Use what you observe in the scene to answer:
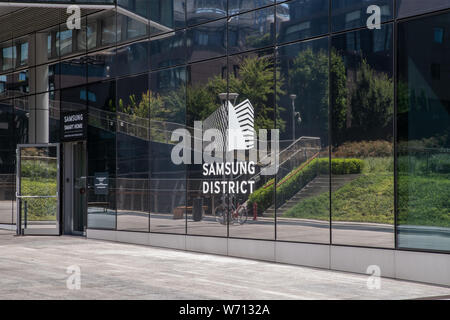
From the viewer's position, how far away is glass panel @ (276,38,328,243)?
13865mm

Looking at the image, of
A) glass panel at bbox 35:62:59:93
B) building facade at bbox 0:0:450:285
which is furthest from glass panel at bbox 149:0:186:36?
glass panel at bbox 35:62:59:93

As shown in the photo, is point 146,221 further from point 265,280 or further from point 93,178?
point 265,280

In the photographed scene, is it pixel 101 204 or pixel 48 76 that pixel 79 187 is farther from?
pixel 48 76

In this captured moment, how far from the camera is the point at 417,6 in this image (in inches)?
477

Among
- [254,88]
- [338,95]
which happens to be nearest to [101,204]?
[254,88]

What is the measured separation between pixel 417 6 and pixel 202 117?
20.6 ft

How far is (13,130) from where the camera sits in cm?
2372

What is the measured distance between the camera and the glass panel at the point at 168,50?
17.3m

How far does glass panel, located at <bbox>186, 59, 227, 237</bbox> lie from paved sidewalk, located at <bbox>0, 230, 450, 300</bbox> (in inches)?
30.7

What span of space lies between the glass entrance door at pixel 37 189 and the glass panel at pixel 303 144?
899 cm

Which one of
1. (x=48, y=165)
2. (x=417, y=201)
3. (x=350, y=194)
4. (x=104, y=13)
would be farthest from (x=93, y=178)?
(x=417, y=201)

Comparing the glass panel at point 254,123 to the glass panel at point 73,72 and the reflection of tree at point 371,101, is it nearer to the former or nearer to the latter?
the reflection of tree at point 371,101

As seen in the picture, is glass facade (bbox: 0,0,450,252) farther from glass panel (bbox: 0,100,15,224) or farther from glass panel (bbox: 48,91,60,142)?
glass panel (bbox: 0,100,15,224)

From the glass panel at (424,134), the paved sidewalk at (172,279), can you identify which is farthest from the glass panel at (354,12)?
the paved sidewalk at (172,279)
